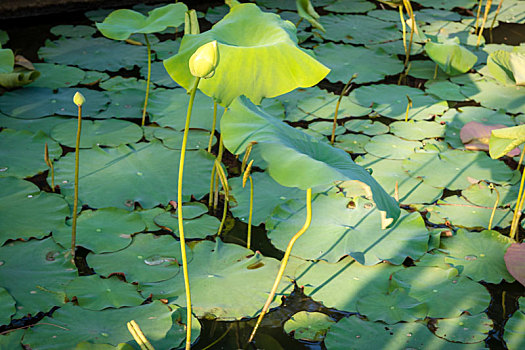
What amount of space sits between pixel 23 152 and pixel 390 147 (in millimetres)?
1737

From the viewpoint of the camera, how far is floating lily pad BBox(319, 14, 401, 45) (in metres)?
4.00

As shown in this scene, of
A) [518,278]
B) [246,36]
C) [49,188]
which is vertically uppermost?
[246,36]

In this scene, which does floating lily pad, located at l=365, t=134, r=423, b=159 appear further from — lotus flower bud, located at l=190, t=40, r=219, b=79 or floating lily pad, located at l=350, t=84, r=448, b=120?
lotus flower bud, located at l=190, t=40, r=219, b=79

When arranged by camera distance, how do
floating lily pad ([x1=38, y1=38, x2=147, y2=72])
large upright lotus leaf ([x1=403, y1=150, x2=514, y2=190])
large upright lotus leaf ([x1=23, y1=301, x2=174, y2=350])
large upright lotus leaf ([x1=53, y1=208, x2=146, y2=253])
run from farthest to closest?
floating lily pad ([x1=38, y1=38, x2=147, y2=72])
large upright lotus leaf ([x1=403, y1=150, x2=514, y2=190])
large upright lotus leaf ([x1=53, y1=208, x2=146, y2=253])
large upright lotus leaf ([x1=23, y1=301, x2=174, y2=350])

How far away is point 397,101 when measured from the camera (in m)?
3.20

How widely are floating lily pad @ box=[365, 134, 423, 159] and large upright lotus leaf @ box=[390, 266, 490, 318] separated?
0.80 metres

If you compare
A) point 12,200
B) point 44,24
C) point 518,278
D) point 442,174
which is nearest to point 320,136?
point 442,174

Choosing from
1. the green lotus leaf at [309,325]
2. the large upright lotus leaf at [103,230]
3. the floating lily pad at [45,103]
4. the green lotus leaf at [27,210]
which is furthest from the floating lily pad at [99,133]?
the green lotus leaf at [309,325]

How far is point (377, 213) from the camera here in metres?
2.24

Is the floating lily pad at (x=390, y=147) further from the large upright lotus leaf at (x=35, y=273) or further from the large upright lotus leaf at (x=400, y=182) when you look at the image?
Answer: the large upright lotus leaf at (x=35, y=273)

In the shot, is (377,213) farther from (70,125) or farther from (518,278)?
(70,125)

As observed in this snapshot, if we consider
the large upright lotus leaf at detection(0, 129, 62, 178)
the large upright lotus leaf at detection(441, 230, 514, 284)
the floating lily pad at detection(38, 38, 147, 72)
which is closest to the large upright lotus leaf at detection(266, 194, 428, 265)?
the large upright lotus leaf at detection(441, 230, 514, 284)

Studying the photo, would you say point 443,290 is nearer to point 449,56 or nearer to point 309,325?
point 309,325

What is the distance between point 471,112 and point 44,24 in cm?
289
